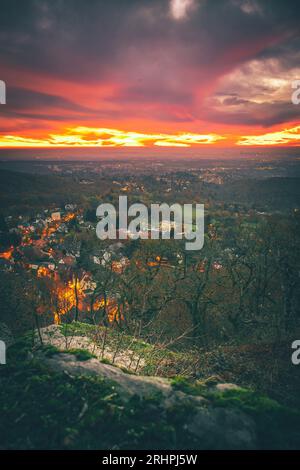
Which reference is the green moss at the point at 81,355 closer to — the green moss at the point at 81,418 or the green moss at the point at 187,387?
the green moss at the point at 81,418

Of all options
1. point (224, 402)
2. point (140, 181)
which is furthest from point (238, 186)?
point (224, 402)

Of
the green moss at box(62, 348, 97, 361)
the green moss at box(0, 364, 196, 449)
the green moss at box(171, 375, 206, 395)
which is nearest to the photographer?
the green moss at box(0, 364, 196, 449)

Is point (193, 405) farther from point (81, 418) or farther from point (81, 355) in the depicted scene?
point (81, 355)

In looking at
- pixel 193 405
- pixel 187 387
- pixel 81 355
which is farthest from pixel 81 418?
pixel 187 387

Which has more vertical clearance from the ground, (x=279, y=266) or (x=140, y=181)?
(x=140, y=181)

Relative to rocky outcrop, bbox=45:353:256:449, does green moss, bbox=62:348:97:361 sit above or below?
above

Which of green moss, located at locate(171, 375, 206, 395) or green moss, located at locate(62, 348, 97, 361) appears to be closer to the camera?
green moss, located at locate(171, 375, 206, 395)

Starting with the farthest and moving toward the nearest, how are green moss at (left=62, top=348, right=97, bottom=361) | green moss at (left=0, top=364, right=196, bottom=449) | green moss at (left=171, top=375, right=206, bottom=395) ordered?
green moss at (left=62, top=348, right=97, bottom=361) → green moss at (left=171, top=375, right=206, bottom=395) → green moss at (left=0, top=364, right=196, bottom=449)

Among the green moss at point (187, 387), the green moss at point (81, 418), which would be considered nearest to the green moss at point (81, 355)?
the green moss at point (81, 418)

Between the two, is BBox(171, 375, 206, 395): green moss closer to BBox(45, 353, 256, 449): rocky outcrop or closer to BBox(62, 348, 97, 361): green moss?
BBox(45, 353, 256, 449): rocky outcrop

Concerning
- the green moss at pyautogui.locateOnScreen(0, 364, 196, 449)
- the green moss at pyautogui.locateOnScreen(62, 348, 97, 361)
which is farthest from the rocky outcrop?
the green moss at pyautogui.locateOnScreen(0, 364, 196, 449)
